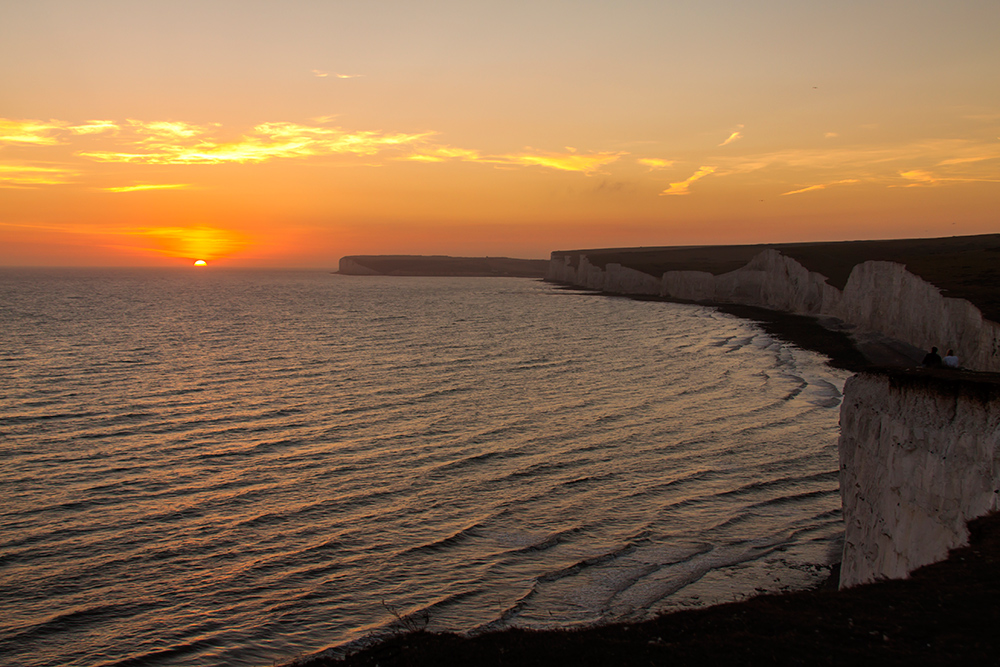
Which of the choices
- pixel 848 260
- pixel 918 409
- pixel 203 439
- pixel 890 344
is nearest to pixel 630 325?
pixel 890 344

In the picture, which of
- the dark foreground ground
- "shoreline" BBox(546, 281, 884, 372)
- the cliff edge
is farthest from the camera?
"shoreline" BBox(546, 281, 884, 372)

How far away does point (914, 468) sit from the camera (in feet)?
41.4

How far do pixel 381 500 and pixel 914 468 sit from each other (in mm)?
12230

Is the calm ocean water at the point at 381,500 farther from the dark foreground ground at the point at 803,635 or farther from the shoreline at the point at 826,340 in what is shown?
the shoreline at the point at 826,340

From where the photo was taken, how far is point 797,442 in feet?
77.8

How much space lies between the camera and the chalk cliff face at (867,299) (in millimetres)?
32781

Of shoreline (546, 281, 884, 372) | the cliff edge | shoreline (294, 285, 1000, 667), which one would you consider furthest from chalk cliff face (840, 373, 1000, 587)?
the cliff edge

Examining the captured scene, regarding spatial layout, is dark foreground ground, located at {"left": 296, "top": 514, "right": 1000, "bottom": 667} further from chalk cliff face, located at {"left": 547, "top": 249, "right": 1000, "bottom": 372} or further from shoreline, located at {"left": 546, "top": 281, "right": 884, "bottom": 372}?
chalk cliff face, located at {"left": 547, "top": 249, "right": 1000, "bottom": 372}

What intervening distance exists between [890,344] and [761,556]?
36.7m

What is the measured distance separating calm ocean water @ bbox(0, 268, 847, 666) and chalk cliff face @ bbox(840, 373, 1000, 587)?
5.34ft

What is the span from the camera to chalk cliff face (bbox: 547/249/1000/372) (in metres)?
32.8

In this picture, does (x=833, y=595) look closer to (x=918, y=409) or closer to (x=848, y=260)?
(x=918, y=409)

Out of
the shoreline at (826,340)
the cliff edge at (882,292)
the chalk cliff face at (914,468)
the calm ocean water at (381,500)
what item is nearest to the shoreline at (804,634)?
the chalk cliff face at (914,468)

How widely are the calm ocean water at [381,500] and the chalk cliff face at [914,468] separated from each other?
1627 mm
